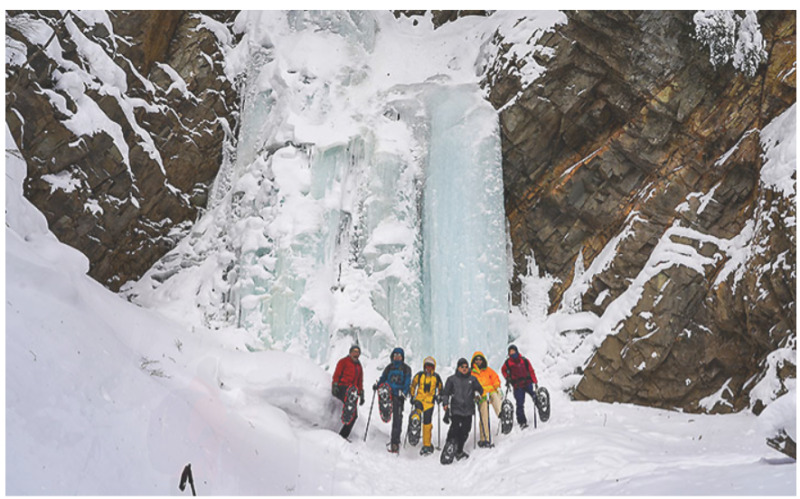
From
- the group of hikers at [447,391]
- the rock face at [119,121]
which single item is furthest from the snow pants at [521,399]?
the rock face at [119,121]

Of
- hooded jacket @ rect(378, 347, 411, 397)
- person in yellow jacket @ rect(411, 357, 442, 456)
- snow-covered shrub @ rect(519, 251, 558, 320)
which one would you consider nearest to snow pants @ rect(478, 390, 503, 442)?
person in yellow jacket @ rect(411, 357, 442, 456)

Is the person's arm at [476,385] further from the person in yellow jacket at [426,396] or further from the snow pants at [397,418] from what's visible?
the snow pants at [397,418]

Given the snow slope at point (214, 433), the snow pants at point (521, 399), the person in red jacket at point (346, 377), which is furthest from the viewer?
the snow pants at point (521, 399)

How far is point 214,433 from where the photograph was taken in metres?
5.20

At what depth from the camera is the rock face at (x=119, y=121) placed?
10.6 m

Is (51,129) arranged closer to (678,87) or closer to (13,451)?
(13,451)

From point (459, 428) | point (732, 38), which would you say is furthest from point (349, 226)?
point (732, 38)

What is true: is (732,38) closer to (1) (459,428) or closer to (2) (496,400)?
(2) (496,400)

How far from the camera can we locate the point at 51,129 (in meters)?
10.7

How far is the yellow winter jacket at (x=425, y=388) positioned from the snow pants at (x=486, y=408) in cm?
60

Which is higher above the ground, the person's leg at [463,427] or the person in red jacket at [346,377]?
the person in red jacket at [346,377]

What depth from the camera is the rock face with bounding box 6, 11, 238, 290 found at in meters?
10.6

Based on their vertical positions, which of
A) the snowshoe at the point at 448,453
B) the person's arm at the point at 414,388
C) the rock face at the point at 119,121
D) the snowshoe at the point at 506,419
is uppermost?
the rock face at the point at 119,121

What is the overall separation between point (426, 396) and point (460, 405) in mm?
587
